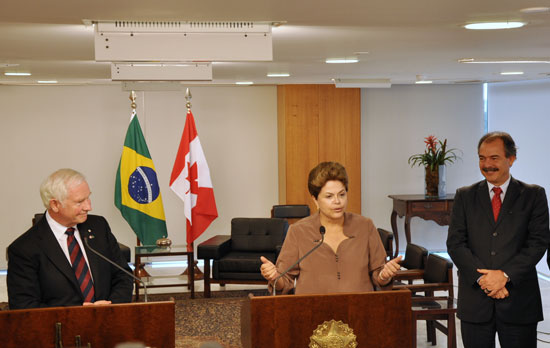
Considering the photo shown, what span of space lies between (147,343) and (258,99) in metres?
8.52

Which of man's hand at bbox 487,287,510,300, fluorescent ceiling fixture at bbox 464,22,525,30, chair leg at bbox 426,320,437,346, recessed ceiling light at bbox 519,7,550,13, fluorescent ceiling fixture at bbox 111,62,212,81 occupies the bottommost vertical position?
chair leg at bbox 426,320,437,346

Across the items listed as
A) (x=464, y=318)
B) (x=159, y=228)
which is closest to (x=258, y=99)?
(x=159, y=228)

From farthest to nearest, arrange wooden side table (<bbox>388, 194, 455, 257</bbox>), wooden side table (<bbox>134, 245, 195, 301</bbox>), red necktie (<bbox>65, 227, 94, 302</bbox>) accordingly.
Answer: wooden side table (<bbox>388, 194, 455, 257</bbox>) → wooden side table (<bbox>134, 245, 195, 301</bbox>) → red necktie (<bbox>65, 227, 94, 302</bbox>)

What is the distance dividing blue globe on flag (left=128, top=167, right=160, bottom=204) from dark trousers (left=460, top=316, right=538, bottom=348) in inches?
226

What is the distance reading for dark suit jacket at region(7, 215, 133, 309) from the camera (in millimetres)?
3186

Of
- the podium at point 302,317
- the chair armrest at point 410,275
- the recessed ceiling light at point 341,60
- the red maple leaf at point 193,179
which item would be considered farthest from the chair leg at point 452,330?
the red maple leaf at point 193,179

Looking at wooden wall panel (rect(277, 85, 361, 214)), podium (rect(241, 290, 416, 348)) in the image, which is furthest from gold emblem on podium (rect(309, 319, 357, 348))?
wooden wall panel (rect(277, 85, 361, 214))

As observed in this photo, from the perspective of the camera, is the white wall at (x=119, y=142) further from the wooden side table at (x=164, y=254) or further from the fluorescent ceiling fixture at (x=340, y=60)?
the fluorescent ceiling fixture at (x=340, y=60)

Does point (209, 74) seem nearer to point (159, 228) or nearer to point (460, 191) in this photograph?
point (460, 191)

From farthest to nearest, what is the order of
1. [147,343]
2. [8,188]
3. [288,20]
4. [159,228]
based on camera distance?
1. [8,188]
2. [159,228]
3. [288,20]
4. [147,343]

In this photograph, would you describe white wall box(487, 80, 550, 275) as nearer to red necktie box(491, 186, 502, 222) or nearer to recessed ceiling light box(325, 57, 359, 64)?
recessed ceiling light box(325, 57, 359, 64)

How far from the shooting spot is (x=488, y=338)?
3.88 meters

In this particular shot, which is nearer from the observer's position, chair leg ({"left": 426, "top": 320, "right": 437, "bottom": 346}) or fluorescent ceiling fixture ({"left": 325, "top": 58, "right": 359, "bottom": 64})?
chair leg ({"left": 426, "top": 320, "right": 437, "bottom": 346})

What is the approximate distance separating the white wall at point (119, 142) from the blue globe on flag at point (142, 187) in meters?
1.81
